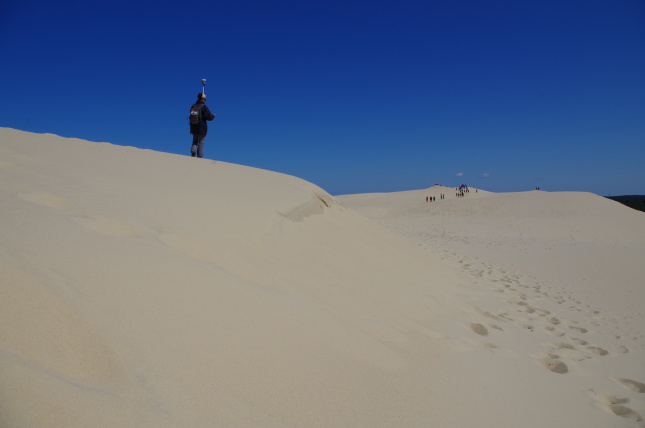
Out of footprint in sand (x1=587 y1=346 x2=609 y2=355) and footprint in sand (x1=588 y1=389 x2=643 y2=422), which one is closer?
footprint in sand (x1=588 y1=389 x2=643 y2=422)

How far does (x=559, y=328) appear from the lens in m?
3.76

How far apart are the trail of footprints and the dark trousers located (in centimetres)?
599

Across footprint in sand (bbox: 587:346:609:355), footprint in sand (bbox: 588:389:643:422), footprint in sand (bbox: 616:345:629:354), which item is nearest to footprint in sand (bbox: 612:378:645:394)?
footprint in sand (bbox: 588:389:643:422)

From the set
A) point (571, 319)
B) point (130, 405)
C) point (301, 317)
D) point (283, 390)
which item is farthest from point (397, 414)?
point (571, 319)

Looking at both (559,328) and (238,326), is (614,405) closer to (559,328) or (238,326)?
(559,328)

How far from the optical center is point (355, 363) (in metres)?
1.72

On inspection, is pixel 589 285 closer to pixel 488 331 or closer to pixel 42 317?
pixel 488 331

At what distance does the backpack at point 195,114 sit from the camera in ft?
20.7

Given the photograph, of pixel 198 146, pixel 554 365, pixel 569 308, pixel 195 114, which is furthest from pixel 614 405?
pixel 198 146

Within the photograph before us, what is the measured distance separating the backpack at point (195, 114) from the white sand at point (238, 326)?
81.7 inches

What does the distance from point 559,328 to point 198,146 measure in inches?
272

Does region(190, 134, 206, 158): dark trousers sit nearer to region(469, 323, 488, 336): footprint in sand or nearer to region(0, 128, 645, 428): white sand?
region(0, 128, 645, 428): white sand

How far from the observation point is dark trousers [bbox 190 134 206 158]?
6727mm

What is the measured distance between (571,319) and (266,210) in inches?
167
